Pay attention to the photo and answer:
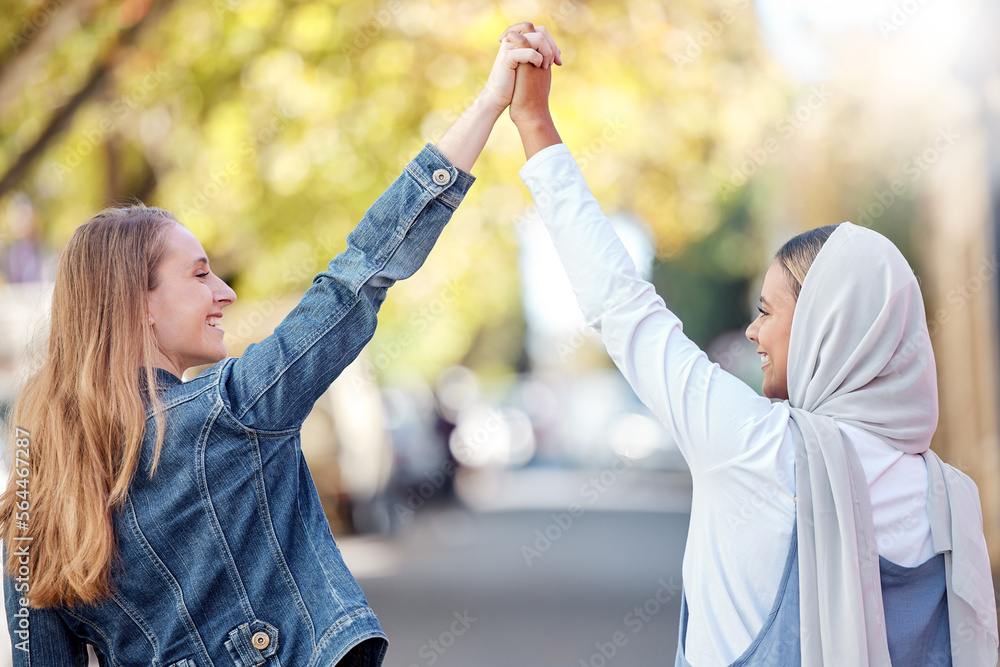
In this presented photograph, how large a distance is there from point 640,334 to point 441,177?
569 mm

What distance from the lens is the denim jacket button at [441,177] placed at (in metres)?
2.06

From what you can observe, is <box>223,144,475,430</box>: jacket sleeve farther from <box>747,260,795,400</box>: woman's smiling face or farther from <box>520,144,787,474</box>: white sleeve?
<box>747,260,795,400</box>: woman's smiling face

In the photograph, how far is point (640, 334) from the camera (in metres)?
1.88

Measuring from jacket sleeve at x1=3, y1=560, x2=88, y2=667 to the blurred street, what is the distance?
492 cm

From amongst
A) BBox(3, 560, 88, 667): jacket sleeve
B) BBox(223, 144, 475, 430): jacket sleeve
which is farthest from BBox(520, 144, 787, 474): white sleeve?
BBox(3, 560, 88, 667): jacket sleeve

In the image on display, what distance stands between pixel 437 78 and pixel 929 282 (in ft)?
15.3

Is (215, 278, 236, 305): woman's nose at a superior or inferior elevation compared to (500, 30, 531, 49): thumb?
inferior

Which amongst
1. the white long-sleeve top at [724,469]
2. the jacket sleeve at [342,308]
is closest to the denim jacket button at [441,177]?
the jacket sleeve at [342,308]

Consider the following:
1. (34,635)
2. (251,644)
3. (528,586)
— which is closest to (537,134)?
(251,644)

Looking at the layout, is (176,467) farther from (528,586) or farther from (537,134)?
(528,586)

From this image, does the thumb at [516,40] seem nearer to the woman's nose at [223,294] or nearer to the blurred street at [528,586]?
the woman's nose at [223,294]

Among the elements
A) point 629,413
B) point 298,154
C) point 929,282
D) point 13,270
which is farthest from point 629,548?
point 629,413

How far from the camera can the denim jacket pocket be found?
6.36ft

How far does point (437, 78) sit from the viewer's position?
8.76 m
